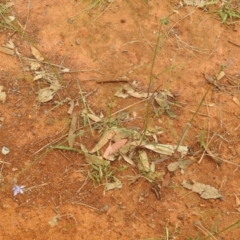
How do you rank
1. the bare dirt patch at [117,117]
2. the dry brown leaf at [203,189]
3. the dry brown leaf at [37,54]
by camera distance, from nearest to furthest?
the bare dirt patch at [117,117]
the dry brown leaf at [203,189]
the dry brown leaf at [37,54]

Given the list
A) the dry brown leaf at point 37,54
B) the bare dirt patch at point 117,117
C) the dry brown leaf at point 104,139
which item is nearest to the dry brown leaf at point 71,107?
the bare dirt patch at point 117,117

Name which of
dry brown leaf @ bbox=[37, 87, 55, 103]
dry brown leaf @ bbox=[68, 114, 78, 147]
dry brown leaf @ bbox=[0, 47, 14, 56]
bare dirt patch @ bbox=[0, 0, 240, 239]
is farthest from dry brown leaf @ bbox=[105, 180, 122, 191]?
dry brown leaf @ bbox=[0, 47, 14, 56]

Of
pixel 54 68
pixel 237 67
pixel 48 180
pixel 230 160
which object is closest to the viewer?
pixel 48 180

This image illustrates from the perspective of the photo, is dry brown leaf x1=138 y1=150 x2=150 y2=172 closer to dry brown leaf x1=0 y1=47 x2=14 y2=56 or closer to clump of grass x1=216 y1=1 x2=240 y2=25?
dry brown leaf x1=0 y1=47 x2=14 y2=56

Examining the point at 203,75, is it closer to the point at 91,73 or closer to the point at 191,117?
the point at 191,117

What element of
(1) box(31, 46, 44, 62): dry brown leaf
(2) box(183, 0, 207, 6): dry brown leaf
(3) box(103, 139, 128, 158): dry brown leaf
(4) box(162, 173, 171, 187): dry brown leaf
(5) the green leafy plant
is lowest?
(4) box(162, 173, 171, 187): dry brown leaf

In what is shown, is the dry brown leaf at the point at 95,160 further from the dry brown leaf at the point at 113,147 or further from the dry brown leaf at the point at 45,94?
the dry brown leaf at the point at 45,94

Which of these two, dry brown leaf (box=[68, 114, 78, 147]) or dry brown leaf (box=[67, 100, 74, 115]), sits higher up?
dry brown leaf (box=[67, 100, 74, 115])

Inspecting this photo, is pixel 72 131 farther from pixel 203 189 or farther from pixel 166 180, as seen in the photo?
pixel 203 189

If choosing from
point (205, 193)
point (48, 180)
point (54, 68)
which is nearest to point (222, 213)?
point (205, 193)
